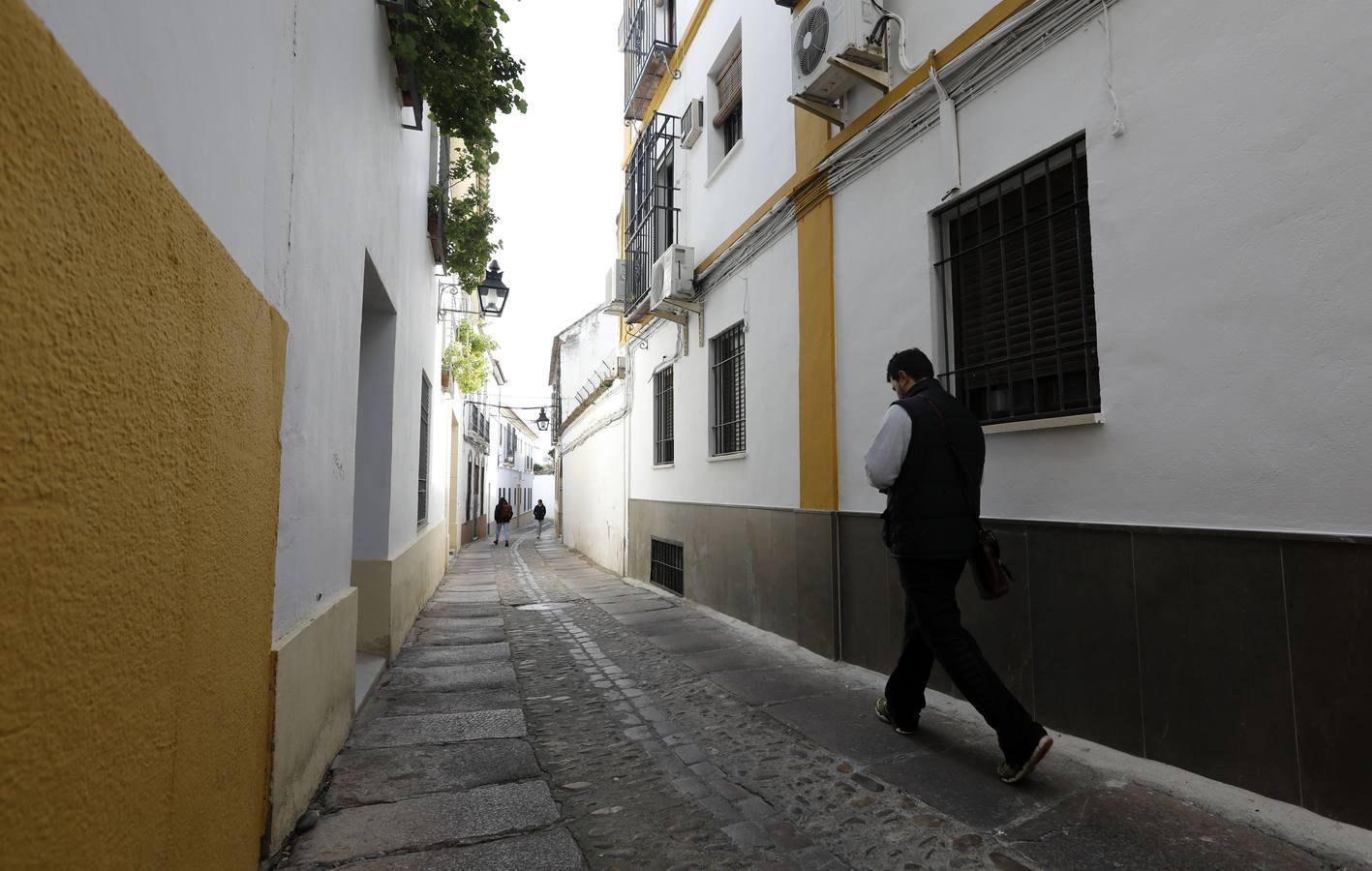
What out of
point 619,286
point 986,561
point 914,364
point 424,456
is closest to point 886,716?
point 986,561

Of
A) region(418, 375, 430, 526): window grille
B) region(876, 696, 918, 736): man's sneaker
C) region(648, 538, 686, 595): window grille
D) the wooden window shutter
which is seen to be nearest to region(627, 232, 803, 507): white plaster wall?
region(648, 538, 686, 595): window grille

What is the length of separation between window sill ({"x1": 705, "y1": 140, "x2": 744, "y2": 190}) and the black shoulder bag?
191 inches

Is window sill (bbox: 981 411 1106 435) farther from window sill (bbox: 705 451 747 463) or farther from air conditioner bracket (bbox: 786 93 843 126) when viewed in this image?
window sill (bbox: 705 451 747 463)

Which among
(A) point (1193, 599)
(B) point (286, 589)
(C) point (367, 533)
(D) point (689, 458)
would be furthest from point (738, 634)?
(B) point (286, 589)

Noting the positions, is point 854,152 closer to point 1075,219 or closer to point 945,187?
point 945,187

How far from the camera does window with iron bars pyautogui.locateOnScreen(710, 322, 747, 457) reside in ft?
23.3

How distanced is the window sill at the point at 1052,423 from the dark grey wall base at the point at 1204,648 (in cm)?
48

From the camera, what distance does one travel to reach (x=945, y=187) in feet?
13.6

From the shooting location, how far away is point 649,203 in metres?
10.2

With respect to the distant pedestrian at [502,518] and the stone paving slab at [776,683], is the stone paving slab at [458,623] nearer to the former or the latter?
the stone paving slab at [776,683]

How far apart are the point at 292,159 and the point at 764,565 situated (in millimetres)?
4751

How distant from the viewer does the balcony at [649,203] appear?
9.37 m

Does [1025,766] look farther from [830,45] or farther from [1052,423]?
[830,45]

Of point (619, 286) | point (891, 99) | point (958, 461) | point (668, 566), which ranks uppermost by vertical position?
point (619, 286)
